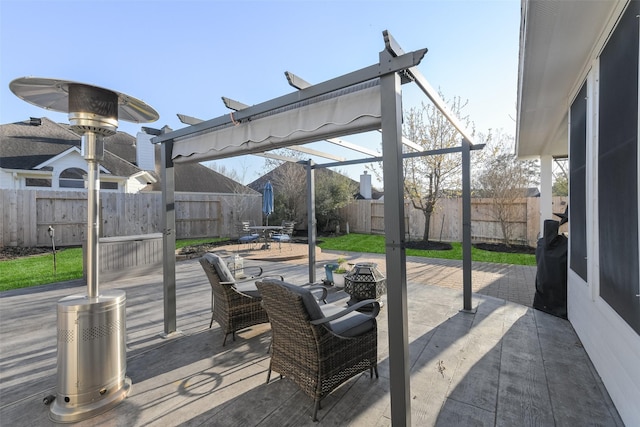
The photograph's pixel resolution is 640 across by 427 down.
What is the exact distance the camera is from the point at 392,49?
1735mm

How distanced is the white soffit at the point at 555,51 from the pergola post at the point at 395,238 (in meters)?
1.52

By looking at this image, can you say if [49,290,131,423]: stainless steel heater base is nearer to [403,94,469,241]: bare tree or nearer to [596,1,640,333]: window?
[596,1,640,333]: window

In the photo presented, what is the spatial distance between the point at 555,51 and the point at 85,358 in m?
4.98

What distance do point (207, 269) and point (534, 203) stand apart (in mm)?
11120

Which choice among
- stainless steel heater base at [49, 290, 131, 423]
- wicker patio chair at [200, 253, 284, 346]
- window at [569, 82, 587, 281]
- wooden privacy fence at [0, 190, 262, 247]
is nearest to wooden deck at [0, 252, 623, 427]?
stainless steel heater base at [49, 290, 131, 423]

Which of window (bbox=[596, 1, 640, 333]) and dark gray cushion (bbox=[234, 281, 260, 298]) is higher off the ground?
window (bbox=[596, 1, 640, 333])

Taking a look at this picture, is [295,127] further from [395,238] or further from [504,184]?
[504,184]

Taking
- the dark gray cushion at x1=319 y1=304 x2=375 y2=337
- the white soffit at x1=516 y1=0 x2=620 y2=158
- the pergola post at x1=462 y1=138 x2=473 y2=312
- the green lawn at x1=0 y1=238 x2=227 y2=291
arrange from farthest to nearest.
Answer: the green lawn at x1=0 y1=238 x2=227 y2=291, the pergola post at x1=462 y1=138 x2=473 y2=312, the dark gray cushion at x1=319 y1=304 x2=375 y2=337, the white soffit at x1=516 y1=0 x2=620 y2=158

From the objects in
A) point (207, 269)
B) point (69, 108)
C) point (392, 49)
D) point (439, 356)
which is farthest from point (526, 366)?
point (69, 108)

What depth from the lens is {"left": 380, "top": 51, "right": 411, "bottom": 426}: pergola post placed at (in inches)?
70.3

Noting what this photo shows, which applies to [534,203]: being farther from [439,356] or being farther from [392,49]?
[392,49]

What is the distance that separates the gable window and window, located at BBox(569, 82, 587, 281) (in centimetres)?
1602

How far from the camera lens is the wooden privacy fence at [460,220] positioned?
10125 mm

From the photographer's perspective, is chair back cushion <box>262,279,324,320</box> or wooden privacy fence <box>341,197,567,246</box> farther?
wooden privacy fence <box>341,197,567,246</box>
